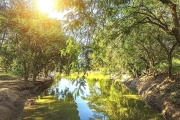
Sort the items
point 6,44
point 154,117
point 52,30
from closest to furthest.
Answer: point 154,117, point 6,44, point 52,30

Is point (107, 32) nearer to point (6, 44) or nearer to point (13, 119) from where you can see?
point (13, 119)

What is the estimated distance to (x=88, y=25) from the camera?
276 inches

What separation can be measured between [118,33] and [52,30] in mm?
17372

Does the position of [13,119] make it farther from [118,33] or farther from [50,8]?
[50,8]

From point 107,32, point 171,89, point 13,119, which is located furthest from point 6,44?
point 171,89

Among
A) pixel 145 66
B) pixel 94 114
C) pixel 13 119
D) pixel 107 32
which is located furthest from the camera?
pixel 145 66

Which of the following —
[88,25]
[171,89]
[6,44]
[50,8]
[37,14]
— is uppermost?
[37,14]

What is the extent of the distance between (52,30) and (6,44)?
20.3ft

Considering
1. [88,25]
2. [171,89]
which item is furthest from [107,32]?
[171,89]

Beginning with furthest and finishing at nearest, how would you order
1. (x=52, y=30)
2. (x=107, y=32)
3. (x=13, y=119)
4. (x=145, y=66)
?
(x=145, y=66) < (x=52, y=30) < (x=13, y=119) < (x=107, y=32)

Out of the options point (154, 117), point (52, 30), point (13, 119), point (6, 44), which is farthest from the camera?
point (52, 30)

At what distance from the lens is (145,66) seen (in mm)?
38250

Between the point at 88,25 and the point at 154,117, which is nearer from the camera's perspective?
the point at 88,25

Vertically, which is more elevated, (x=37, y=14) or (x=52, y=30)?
(x=37, y=14)
